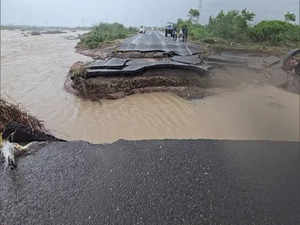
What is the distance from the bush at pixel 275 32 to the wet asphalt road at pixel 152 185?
69.4 ft

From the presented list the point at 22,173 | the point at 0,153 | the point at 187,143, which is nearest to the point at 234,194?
the point at 187,143

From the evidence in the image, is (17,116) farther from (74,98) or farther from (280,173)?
(280,173)

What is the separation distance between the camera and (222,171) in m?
2.36

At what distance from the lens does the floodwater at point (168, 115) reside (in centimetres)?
435

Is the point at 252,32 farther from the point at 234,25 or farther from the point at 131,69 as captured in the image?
the point at 131,69

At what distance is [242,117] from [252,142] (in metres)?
2.11

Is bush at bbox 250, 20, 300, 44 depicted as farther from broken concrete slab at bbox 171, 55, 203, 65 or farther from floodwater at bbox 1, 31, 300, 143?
floodwater at bbox 1, 31, 300, 143

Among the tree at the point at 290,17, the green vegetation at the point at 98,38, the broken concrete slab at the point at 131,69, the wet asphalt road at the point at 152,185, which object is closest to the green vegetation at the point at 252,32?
the tree at the point at 290,17

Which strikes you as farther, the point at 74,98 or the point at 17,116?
the point at 74,98

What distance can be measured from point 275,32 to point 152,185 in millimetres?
23390

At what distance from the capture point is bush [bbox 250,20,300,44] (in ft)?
63.6

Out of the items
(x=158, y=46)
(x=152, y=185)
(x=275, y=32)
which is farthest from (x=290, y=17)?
(x=152, y=185)

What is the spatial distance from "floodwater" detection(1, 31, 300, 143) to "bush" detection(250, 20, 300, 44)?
15842 mm

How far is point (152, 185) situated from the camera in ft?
6.91
